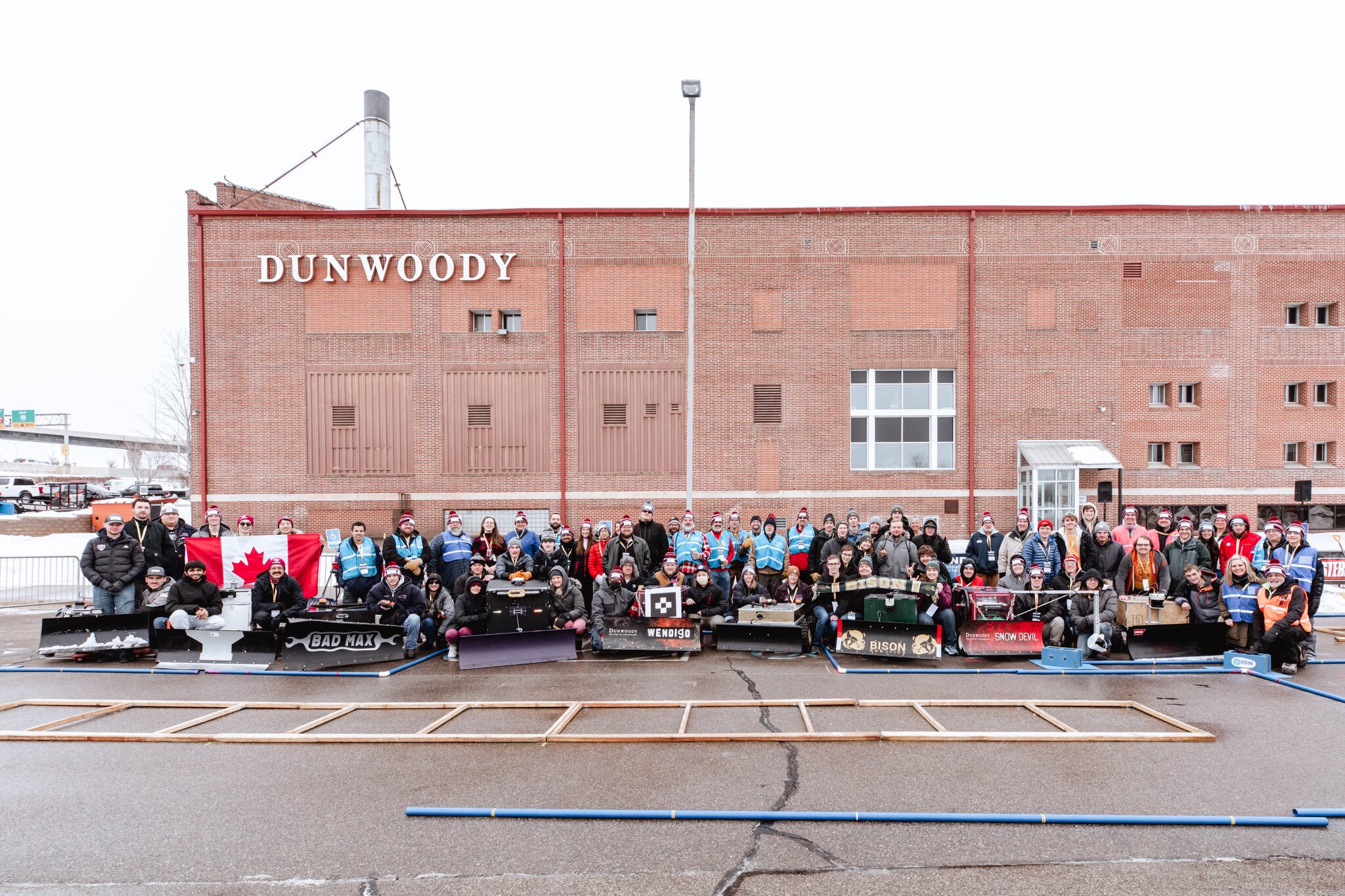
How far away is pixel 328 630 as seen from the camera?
1108cm

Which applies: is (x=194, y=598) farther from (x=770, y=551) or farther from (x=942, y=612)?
(x=942, y=612)

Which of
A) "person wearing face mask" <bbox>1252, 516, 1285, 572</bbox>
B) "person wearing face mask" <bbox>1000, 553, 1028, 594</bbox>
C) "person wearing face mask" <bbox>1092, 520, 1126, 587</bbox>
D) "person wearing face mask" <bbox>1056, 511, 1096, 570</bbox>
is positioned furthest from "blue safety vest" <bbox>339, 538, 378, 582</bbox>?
"person wearing face mask" <bbox>1252, 516, 1285, 572</bbox>

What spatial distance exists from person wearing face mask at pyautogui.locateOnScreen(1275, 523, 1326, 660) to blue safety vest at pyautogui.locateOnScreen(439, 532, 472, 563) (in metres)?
12.9

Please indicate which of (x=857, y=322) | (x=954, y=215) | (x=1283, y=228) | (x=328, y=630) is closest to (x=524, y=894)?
(x=328, y=630)

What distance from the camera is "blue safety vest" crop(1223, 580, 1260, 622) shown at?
11.0 metres

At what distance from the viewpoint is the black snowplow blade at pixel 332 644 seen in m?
11.0

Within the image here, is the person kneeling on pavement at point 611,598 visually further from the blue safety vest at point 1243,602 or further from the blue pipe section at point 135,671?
the blue safety vest at point 1243,602

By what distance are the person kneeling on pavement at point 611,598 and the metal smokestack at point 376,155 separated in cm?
2799

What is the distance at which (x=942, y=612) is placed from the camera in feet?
38.4

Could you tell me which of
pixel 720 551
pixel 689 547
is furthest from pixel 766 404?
pixel 689 547

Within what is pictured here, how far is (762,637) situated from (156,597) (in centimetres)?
959

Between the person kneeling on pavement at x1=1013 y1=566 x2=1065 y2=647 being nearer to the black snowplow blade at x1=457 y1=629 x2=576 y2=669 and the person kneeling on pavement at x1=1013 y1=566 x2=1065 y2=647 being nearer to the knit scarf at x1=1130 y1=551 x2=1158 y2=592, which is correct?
the knit scarf at x1=1130 y1=551 x2=1158 y2=592

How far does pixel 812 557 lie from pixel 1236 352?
20.9 meters

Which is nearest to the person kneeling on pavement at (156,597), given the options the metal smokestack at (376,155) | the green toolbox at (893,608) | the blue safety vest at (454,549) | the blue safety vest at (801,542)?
the blue safety vest at (454,549)
